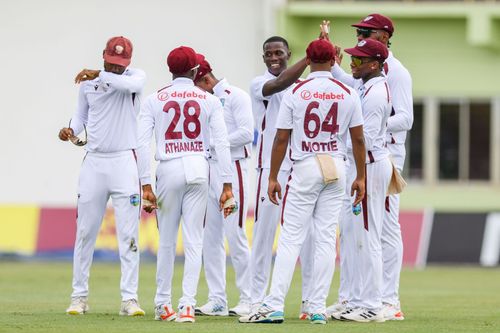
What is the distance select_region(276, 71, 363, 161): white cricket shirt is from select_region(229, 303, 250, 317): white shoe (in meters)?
2.43

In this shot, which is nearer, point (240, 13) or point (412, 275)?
point (412, 275)

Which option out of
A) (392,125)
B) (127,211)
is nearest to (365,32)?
(392,125)

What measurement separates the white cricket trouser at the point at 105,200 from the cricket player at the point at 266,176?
1303mm

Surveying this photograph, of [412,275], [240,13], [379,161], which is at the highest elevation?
[240,13]

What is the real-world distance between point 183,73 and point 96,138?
1.61m

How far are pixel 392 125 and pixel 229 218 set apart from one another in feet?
7.26

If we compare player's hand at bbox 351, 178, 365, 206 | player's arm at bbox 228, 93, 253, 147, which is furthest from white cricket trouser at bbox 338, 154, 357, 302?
player's arm at bbox 228, 93, 253, 147

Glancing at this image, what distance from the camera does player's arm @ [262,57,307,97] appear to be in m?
13.7

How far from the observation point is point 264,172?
1450 centimetres

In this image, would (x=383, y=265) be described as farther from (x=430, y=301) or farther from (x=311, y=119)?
(x=430, y=301)

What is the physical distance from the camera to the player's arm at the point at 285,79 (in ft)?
44.9

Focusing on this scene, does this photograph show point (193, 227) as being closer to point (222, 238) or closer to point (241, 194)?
point (222, 238)

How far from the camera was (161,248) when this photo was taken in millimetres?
13461

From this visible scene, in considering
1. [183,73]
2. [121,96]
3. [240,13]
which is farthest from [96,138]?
[240,13]
